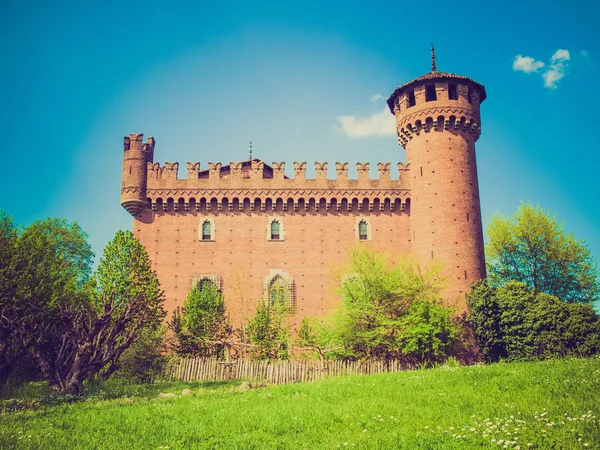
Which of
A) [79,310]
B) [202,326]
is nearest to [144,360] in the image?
[202,326]

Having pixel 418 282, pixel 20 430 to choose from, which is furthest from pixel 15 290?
pixel 418 282

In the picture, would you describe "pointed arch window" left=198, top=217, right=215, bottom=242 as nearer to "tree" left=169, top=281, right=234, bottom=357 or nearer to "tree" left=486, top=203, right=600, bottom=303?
"tree" left=169, top=281, right=234, bottom=357

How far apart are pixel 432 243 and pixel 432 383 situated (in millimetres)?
14807

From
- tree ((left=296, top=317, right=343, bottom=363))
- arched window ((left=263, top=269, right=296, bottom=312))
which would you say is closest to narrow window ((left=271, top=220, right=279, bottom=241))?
arched window ((left=263, top=269, right=296, bottom=312))

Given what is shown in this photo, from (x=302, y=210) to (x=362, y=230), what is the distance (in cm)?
389

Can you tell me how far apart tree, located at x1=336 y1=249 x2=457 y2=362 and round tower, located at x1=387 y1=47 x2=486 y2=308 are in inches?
138

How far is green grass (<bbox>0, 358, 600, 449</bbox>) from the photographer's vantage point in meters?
7.70

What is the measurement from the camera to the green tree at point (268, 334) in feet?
78.8

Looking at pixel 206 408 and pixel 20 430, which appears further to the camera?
pixel 206 408

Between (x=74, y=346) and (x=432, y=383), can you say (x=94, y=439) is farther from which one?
(x=74, y=346)

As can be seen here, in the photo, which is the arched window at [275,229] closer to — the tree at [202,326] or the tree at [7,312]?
the tree at [202,326]

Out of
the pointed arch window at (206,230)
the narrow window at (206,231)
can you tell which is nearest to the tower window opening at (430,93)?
the pointed arch window at (206,230)

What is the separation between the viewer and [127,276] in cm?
2022

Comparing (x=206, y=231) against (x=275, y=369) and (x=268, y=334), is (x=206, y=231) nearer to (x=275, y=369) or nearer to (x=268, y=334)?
(x=268, y=334)
